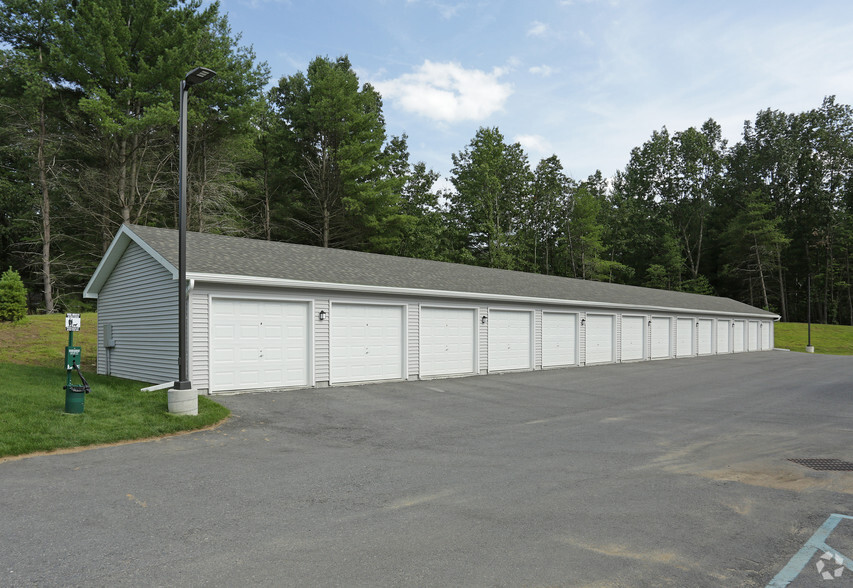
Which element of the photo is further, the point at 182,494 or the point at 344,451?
the point at 344,451

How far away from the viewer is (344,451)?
24.6 feet

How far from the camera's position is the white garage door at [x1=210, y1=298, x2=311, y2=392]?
38.2 feet

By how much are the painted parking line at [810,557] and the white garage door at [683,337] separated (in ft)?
82.7

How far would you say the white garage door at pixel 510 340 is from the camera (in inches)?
712

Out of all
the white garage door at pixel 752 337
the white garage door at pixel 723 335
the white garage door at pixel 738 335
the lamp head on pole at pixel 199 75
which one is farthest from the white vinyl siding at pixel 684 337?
the lamp head on pole at pixel 199 75

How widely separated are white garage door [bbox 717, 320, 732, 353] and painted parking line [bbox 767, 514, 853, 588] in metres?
31.1

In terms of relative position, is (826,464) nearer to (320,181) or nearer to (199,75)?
(199,75)

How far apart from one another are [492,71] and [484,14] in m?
5.96

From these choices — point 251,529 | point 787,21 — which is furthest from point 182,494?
point 787,21

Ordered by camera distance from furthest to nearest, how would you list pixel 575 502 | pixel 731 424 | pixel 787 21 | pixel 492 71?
pixel 492 71, pixel 787 21, pixel 731 424, pixel 575 502

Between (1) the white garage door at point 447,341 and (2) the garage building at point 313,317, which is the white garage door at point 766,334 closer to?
(2) the garage building at point 313,317

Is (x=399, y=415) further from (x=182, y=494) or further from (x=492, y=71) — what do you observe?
(x=492, y=71)

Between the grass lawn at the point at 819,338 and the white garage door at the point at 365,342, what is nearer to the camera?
the white garage door at the point at 365,342

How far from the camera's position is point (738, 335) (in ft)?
114
